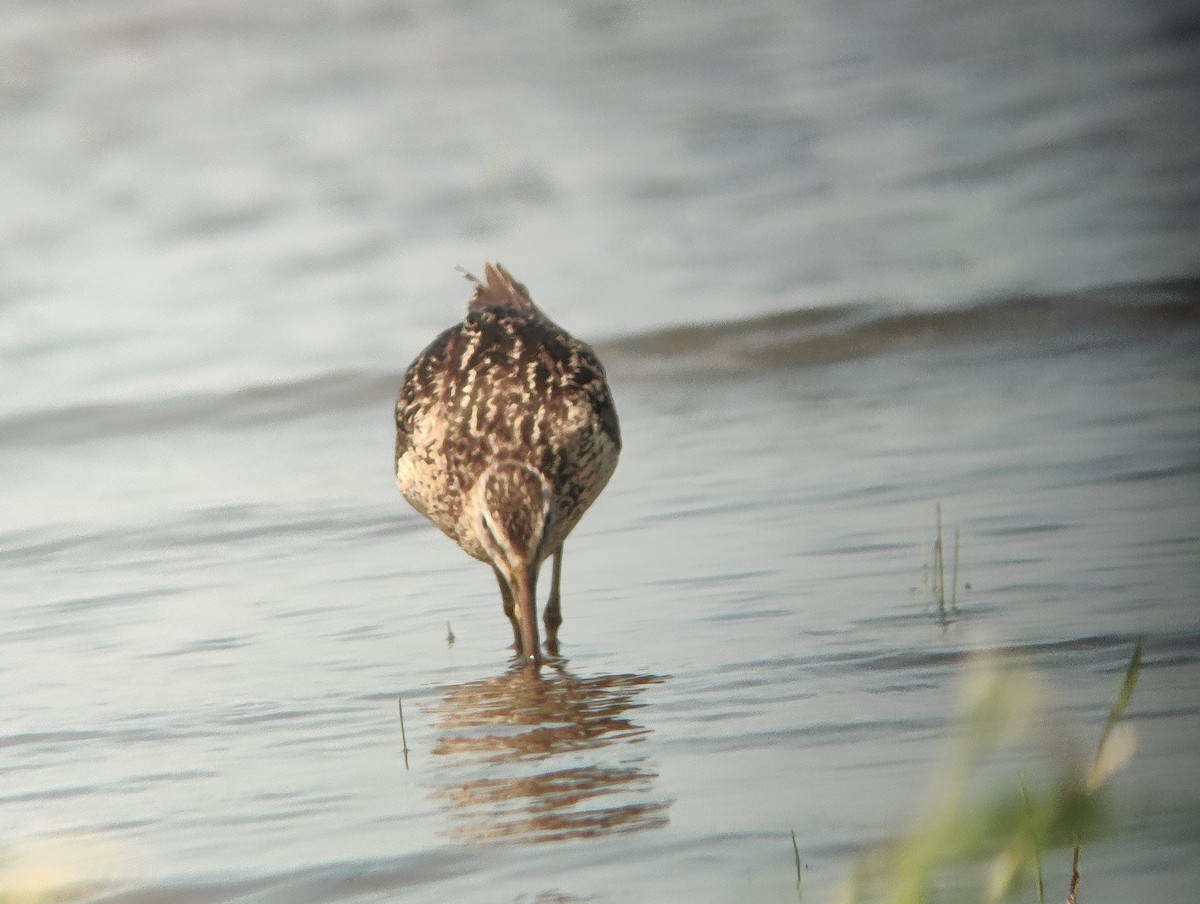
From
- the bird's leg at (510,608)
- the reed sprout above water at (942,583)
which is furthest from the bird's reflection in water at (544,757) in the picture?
the reed sprout above water at (942,583)

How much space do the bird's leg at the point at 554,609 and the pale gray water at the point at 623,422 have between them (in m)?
0.12

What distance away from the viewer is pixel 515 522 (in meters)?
5.69

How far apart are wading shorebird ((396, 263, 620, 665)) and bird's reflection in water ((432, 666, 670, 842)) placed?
1.79 ft

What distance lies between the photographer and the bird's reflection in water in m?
3.71

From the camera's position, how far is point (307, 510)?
795 centimetres

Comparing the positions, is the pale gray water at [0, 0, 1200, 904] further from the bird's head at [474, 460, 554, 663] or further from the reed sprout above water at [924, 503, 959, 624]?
the bird's head at [474, 460, 554, 663]

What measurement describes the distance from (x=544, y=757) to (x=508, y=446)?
1.83m

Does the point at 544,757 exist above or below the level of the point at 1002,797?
below

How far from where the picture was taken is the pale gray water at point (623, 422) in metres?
3.96

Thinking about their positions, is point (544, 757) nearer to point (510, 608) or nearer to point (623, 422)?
point (510, 608)

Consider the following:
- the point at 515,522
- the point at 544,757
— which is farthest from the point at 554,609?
the point at 544,757

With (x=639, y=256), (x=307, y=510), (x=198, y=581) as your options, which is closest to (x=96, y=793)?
(x=198, y=581)

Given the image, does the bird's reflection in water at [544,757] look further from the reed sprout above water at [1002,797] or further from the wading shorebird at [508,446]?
the reed sprout above water at [1002,797]

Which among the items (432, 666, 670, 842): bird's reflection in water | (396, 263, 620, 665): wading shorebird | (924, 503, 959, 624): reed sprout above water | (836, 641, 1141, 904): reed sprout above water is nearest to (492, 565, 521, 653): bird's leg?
(396, 263, 620, 665): wading shorebird
